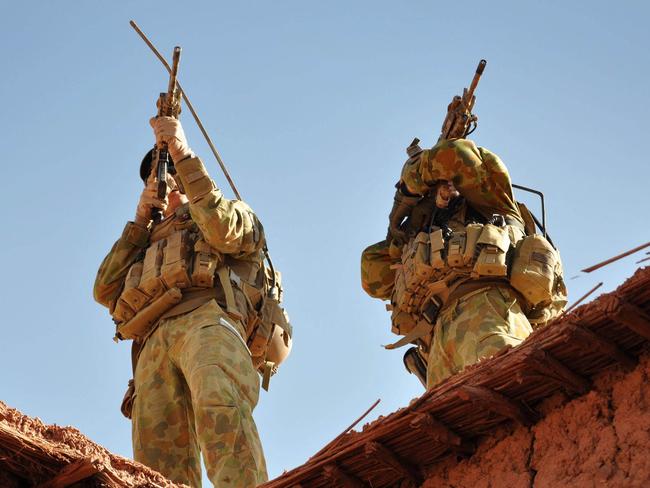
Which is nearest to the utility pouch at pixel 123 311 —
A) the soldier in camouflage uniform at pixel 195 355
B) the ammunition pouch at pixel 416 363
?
the soldier in camouflage uniform at pixel 195 355

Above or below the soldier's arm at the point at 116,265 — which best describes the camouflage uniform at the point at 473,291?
below

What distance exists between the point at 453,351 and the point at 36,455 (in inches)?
154

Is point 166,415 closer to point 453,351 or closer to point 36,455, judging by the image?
point 453,351

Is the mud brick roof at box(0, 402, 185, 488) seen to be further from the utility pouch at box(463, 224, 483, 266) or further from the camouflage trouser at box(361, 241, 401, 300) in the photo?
the camouflage trouser at box(361, 241, 401, 300)

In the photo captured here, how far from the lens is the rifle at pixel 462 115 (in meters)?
10.8

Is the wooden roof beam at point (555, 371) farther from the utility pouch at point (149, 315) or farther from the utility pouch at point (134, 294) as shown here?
the utility pouch at point (134, 294)

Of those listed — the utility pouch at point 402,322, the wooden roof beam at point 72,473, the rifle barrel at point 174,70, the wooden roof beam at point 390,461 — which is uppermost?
the rifle barrel at point 174,70

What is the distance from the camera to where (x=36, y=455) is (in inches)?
233

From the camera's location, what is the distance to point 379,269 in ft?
35.0

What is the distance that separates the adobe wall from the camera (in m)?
5.63

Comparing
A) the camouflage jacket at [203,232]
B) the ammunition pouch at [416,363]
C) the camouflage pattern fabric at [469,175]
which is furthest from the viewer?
the ammunition pouch at [416,363]

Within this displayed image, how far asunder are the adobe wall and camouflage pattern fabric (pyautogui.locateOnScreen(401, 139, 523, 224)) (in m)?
3.96

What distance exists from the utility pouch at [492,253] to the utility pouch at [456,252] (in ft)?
0.37

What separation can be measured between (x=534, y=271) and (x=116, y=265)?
2.87 meters
